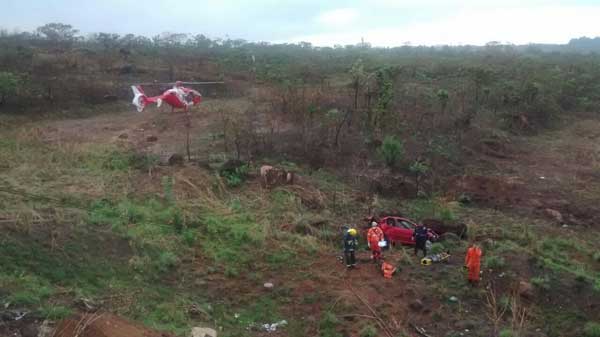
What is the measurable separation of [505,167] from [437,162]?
242cm

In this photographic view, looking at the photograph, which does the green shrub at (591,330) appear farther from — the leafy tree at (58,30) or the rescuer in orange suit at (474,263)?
the leafy tree at (58,30)

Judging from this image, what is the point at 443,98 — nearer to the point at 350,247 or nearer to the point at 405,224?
the point at 405,224

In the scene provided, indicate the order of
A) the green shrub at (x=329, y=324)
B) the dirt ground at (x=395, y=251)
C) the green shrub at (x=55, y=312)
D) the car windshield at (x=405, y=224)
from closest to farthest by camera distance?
the green shrub at (x=55, y=312), the green shrub at (x=329, y=324), the dirt ground at (x=395, y=251), the car windshield at (x=405, y=224)

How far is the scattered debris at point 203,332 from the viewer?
20.9 feet

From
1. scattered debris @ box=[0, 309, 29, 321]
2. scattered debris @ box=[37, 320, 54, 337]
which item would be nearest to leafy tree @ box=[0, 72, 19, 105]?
scattered debris @ box=[0, 309, 29, 321]

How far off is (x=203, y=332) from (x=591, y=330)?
517cm

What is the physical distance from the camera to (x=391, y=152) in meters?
14.5

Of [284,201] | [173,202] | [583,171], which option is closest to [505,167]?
[583,171]

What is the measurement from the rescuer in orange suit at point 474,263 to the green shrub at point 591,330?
67.4 inches

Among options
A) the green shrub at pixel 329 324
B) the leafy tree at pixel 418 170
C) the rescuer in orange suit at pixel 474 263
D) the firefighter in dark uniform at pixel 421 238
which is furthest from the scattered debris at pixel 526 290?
the leafy tree at pixel 418 170

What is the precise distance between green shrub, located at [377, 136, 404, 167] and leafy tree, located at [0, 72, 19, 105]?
14.1 m

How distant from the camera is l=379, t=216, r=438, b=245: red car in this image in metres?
10.1

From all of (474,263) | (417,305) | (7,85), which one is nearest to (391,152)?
(474,263)

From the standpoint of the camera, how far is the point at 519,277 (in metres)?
8.40
